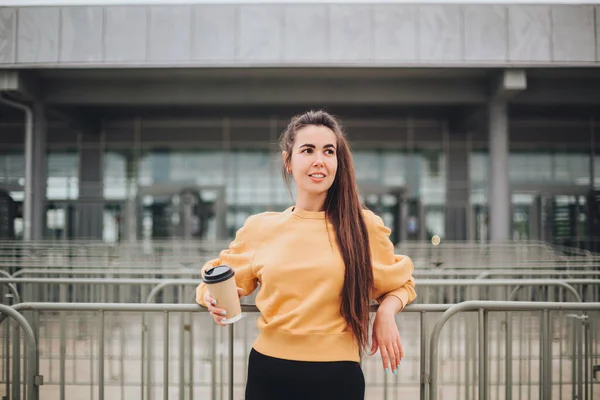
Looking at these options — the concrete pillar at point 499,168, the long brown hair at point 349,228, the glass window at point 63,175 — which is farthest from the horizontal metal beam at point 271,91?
the long brown hair at point 349,228

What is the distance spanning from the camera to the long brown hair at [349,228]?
1.91 meters

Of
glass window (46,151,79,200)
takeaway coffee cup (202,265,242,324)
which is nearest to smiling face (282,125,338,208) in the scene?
takeaway coffee cup (202,265,242,324)

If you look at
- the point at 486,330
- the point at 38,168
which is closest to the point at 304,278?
the point at 486,330

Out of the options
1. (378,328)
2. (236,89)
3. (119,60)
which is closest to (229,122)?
(236,89)

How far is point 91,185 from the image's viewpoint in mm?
19141

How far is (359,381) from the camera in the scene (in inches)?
77.8

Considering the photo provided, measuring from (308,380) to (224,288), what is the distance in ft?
1.57

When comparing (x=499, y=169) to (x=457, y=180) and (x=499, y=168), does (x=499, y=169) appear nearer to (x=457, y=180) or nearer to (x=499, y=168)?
(x=499, y=168)

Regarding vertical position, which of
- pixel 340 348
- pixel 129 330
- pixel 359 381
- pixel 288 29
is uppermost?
pixel 288 29

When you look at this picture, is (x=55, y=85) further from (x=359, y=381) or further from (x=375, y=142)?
(x=359, y=381)

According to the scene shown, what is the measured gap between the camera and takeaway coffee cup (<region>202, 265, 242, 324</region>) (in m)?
1.94

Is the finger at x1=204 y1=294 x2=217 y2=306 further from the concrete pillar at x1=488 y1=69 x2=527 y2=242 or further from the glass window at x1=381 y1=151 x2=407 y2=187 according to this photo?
the glass window at x1=381 y1=151 x2=407 y2=187

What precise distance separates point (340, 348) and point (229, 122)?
1770cm

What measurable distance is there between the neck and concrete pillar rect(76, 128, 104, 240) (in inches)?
719
